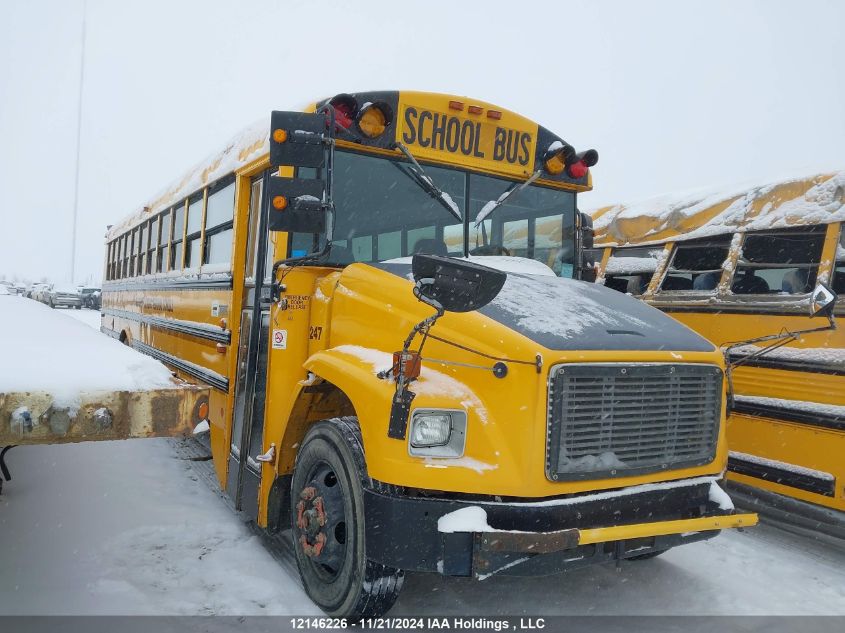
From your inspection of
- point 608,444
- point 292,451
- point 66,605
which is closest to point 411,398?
point 608,444

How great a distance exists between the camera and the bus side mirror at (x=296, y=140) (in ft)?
9.50

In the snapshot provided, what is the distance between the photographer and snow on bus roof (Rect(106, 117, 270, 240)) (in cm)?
381

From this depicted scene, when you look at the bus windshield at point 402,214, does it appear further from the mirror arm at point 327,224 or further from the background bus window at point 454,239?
the mirror arm at point 327,224

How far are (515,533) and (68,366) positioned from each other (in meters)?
1.97

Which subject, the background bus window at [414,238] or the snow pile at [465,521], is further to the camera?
the background bus window at [414,238]

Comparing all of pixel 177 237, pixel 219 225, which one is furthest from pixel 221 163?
pixel 177 237

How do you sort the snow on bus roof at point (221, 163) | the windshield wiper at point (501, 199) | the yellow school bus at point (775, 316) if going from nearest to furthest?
the windshield wiper at point (501, 199) → the snow on bus roof at point (221, 163) → the yellow school bus at point (775, 316)

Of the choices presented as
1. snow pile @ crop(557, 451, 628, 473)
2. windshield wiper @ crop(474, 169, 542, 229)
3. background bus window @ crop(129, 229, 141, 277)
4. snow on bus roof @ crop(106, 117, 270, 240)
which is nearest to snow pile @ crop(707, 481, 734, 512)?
snow pile @ crop(557, 451, 628, 473)

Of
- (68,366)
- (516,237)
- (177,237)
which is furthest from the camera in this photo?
(177,237)

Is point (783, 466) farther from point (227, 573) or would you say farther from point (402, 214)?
point (227, 573)

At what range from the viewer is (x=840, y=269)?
4.16 meters

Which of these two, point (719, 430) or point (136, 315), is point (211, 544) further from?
point (136, 315)

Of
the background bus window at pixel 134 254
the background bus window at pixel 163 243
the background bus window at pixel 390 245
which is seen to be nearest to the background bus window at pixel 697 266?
the background bus window at pixel 390 245

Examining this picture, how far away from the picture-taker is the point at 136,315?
7.11 meters
